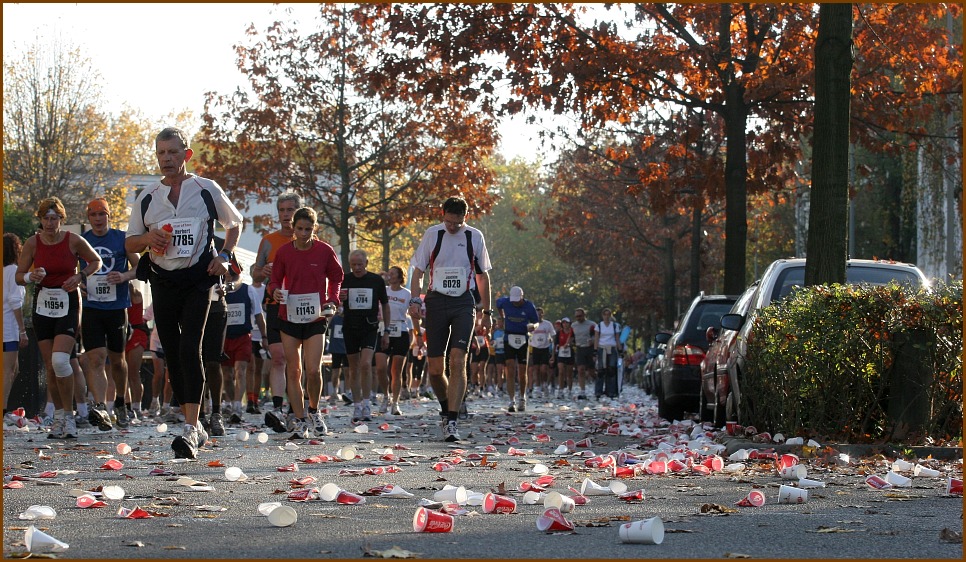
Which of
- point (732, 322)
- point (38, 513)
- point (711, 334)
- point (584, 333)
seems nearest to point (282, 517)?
point (38, 513)

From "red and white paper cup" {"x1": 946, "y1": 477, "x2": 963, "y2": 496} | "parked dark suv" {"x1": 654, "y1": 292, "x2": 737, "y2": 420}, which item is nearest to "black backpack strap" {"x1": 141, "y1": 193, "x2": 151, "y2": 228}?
"red and white paper cup" {"x1": 946, "y1": 477, "x2": 963, "y2": 496}

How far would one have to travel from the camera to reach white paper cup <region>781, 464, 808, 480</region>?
8492 mm

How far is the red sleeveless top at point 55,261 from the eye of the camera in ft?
40.0

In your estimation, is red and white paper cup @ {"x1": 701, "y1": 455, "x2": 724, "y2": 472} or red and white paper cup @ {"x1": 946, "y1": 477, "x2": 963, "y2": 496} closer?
red and white paper cup @ {"x1": 946, "y1": 477, "x2": 963, "y2": 496}

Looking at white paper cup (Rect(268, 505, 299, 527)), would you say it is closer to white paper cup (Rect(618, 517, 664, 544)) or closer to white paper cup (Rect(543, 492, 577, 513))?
white paper cup (Rect(543, 492, 577, 513))

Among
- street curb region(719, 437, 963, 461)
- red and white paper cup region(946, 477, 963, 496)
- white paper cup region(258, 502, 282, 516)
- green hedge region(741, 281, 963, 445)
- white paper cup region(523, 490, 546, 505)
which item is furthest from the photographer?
green hedge region(741, 281, 963, 445)

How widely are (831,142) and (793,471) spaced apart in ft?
16.7

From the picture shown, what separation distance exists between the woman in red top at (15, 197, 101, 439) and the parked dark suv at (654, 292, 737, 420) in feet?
24.8

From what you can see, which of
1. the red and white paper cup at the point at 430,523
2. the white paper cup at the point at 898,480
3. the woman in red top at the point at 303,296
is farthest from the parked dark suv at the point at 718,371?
the red and white paper cup at the point at 430,523

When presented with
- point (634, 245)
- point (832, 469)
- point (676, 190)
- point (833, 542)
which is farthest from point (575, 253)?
point (833, 542)

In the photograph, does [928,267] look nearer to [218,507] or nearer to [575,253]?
[575,253]

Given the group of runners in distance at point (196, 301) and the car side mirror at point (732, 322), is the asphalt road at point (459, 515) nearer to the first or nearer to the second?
the group of runners in distance at point (196, 301)

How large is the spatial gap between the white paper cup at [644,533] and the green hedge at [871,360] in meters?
Answer: 5.19

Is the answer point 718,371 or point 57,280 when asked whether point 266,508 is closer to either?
point 57,280
